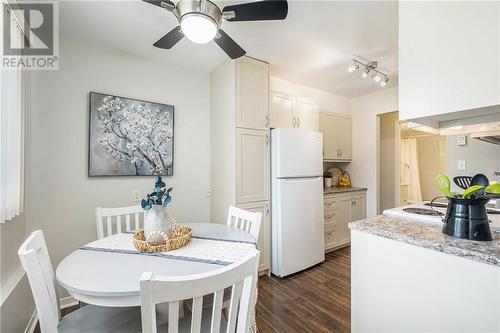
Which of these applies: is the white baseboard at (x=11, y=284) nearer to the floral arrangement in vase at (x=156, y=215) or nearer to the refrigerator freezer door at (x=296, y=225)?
the floral arrangement in vase at (x=156, y=215)

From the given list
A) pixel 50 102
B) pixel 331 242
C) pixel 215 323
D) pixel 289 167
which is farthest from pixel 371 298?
pixel 50 102

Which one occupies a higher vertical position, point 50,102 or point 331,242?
point 50,102

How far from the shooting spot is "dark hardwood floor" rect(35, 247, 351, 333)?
170cm

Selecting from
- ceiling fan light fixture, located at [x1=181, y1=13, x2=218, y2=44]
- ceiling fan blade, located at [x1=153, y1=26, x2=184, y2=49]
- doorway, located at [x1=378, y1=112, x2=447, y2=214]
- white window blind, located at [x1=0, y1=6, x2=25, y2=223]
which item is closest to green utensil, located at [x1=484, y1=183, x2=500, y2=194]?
ceiling fan light fixture, located at [x1=181, y1=13, x2=218, y2=44]

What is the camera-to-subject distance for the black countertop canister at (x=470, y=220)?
3.01ft

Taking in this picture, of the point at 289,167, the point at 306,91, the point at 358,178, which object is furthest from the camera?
the point at 358,178

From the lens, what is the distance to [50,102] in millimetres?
1894

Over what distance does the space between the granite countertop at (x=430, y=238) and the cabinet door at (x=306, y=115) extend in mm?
1877

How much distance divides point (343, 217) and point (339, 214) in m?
0.11

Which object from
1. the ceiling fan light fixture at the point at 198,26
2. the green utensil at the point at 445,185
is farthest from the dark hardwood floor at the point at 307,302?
the ceiling fan light fixture at the point at 198,26

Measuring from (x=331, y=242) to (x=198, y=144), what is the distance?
234 cm

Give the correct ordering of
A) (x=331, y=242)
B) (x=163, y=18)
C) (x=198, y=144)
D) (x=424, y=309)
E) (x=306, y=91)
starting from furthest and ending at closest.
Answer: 1. (x=306, y=91)
2. (x=331, y=242)
3. (x=198, y=144)
4. (x=163, y=18)
5. (x=424, y=309)

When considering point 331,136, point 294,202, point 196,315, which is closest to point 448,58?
point 196,315

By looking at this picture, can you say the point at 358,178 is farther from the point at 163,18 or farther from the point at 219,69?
the point at 163,18
